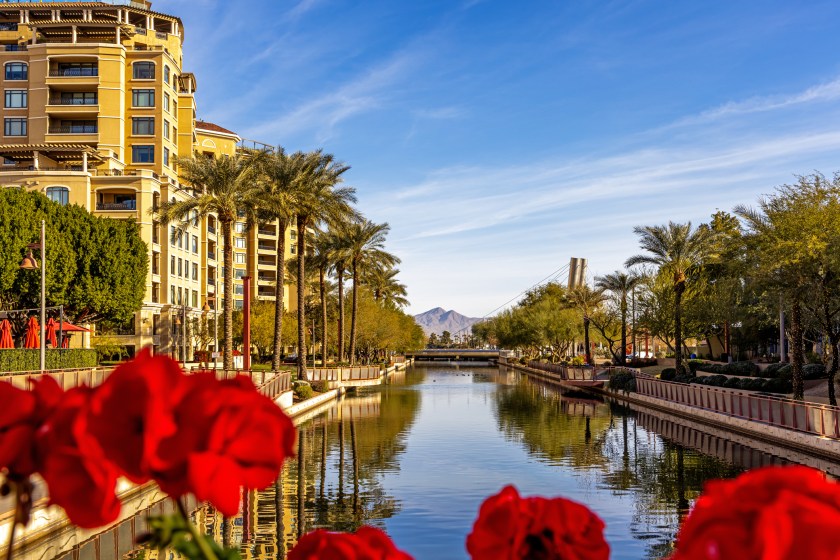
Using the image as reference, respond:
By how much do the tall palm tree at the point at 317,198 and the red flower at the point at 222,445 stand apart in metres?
47.1

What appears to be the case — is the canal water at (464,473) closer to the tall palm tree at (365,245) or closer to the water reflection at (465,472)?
the water reflection at (465,472)

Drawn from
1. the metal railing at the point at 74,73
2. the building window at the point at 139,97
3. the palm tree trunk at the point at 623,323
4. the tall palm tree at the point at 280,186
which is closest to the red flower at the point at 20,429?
the tall palm tree at the point at 280,186

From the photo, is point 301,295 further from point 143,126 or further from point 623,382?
point 143,126

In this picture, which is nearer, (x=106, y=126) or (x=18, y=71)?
(x=106, y=126)

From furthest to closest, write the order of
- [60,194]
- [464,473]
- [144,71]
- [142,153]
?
[144,71] → [142,153] → [60,194] → [464,473]

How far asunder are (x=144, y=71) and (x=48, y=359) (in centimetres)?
4579

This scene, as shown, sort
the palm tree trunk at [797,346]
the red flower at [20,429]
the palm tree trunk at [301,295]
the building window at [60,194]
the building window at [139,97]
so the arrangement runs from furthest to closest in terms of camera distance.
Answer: the building window at [139,97] < the building window at [60,194] < the palm tree trunk at [301,295] < the palm tree trunk at [797,346] < the red flower at [20,429]

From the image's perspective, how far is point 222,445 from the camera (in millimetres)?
1976

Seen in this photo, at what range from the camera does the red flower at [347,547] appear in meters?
2.38

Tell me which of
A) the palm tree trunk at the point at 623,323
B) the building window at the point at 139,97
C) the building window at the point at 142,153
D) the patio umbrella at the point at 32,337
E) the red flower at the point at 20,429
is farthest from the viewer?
the building window at the point at 139,97

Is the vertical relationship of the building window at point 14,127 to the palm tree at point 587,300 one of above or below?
above

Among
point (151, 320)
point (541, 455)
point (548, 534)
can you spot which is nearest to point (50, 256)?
point (151, 320)

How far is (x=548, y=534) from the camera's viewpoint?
2.47m

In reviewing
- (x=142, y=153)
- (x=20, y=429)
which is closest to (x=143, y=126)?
(x=142, y=153)
